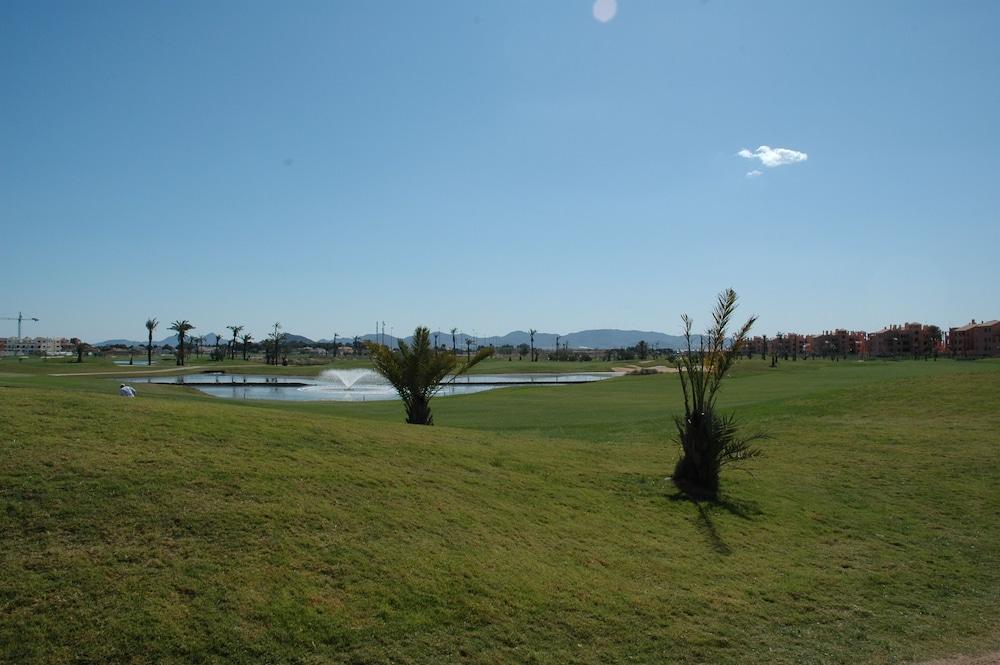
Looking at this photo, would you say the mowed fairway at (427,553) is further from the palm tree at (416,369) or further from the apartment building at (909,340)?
the apartment building at (909,340)

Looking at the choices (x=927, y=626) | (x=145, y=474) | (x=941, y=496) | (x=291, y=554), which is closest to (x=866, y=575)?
(x=927, y=626)

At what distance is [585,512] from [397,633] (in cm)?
476

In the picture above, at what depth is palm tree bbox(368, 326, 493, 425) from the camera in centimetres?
1989

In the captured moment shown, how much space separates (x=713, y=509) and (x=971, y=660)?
477 centimetres

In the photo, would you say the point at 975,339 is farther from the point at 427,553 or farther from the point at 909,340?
the point at 427,553

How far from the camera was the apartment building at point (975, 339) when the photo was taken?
5789 inches

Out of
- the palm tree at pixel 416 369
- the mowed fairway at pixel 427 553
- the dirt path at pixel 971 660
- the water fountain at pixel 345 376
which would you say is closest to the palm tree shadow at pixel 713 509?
the mowed fairway at pixel 427 553

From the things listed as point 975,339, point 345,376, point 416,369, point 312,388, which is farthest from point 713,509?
point 975,339

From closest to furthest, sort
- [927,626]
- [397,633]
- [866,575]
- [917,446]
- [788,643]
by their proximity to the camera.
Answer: [397,633] → [788,643] → [927,626] → [866,575] → [917,446]

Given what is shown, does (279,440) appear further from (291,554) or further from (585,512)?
(585,512)

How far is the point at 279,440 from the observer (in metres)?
10.4

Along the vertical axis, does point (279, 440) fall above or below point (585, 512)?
above

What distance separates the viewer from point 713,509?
1125cm

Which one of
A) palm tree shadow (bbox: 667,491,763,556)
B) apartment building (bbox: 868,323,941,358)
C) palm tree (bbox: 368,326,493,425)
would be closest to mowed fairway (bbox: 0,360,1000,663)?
palm tree shadow (bbox: 667,491,763,556)
